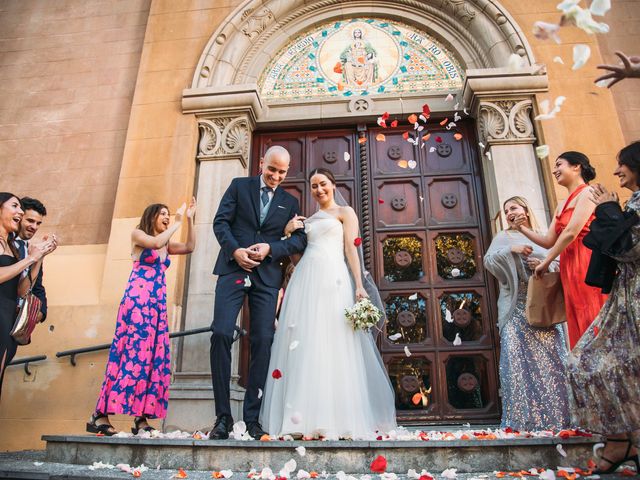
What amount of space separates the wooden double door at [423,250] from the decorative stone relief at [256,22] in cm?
137

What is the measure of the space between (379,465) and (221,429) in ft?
3.69

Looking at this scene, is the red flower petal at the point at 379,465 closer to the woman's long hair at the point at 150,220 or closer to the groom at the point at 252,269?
the groom at the point at 252,269

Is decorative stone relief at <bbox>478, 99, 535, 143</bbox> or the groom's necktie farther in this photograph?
decorative stone relief at <bbox>478, 99, 535, 143</bbox>

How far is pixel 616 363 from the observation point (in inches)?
103

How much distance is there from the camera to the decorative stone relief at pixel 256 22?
690cm

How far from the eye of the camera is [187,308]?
18.4 feet

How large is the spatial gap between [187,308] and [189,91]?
2726mm

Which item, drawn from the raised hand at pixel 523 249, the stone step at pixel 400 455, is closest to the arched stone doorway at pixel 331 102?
the raised hand at pixel 523 249

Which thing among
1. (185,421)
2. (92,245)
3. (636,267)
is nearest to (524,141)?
(636,267)

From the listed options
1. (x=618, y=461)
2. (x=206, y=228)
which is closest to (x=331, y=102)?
(x=206, y=228)

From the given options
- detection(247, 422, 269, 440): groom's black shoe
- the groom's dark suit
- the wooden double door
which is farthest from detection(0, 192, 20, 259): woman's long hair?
the wooden double door

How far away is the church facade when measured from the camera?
5.59 metres

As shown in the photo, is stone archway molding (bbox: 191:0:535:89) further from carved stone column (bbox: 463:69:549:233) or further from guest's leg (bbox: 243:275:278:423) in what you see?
guest's leg (bbox: 243:275:278:423)

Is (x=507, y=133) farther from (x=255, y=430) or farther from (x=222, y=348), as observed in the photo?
(x=255, y=430)
